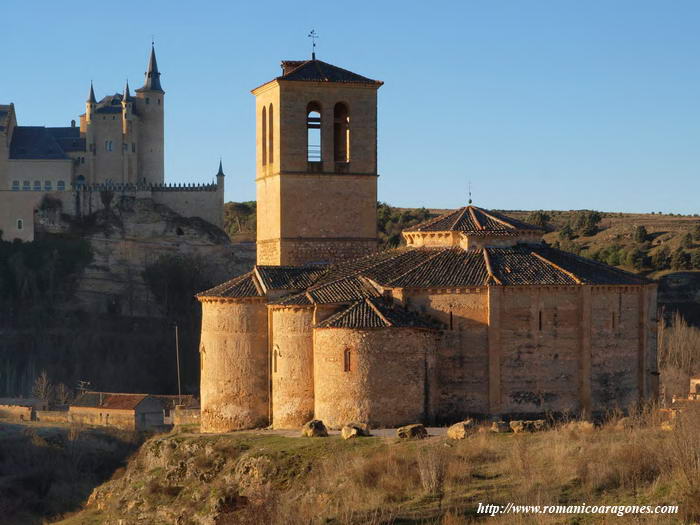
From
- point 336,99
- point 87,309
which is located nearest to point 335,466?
point 336,99

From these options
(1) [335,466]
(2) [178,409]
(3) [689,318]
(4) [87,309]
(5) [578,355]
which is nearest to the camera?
(1) [335,466]

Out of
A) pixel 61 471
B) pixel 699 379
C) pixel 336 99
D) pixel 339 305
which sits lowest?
pixel 61 471

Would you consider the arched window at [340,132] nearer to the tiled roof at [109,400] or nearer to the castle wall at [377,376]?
the castle wall at [377,376]

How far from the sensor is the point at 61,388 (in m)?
67.9

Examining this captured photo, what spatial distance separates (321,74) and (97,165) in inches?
1948

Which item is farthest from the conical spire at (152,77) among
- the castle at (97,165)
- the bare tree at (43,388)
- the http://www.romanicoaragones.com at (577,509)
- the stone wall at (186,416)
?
the http://www.romanicoaragones.com at (577,509)

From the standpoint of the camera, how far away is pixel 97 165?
3337 inches

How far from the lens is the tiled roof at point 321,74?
36.9 meters

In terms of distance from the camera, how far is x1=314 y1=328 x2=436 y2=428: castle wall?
100 ft

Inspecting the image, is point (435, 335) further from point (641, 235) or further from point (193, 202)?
point (193, 202)

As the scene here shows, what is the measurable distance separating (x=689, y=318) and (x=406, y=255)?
1223 inches

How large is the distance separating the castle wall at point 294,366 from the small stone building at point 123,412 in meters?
26.0

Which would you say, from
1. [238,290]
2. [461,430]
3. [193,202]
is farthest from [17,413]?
[461,430]

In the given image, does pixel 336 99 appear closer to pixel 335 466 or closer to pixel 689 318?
pixel 335 466
